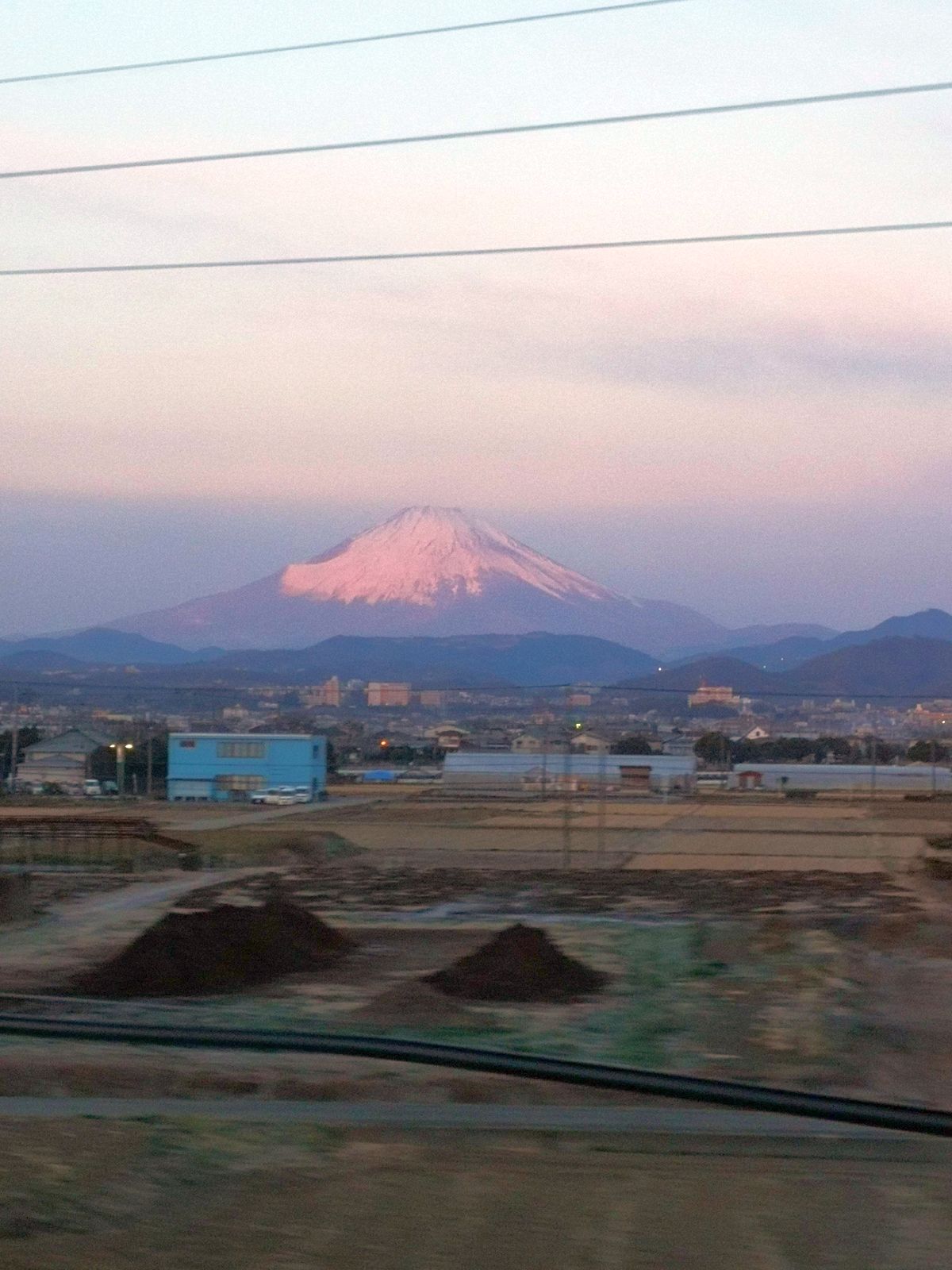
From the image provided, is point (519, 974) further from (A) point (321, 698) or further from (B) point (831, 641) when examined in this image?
(B) point (831, 641)

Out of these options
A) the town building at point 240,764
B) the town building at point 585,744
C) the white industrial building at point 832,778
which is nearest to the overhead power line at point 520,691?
the town building at point 585,744

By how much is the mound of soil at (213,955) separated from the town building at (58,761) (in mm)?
39160

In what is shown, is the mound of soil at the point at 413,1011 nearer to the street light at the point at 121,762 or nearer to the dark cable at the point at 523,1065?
the dark cable at the point at 523,1065

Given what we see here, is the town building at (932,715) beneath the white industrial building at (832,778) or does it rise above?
above

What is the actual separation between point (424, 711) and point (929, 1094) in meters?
28.4

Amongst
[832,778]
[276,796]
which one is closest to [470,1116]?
[832,778]

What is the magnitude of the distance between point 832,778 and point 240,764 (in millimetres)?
18858

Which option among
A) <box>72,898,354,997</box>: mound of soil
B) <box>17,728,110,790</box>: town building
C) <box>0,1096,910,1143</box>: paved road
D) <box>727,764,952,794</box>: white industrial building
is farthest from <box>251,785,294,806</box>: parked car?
<box>0,1096,910,1143</box>: paved road

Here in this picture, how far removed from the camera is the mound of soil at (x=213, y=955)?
1446 centimetres

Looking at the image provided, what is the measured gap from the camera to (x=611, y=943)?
698 inches

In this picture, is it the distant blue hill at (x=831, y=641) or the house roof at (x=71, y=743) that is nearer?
the house roof at (x=71, y=743)

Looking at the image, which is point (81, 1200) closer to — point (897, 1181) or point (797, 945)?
point (897, 1181)

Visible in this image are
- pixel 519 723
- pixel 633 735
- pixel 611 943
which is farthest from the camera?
pixel 633 735

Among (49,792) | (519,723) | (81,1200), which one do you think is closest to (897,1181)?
(81,1200)
